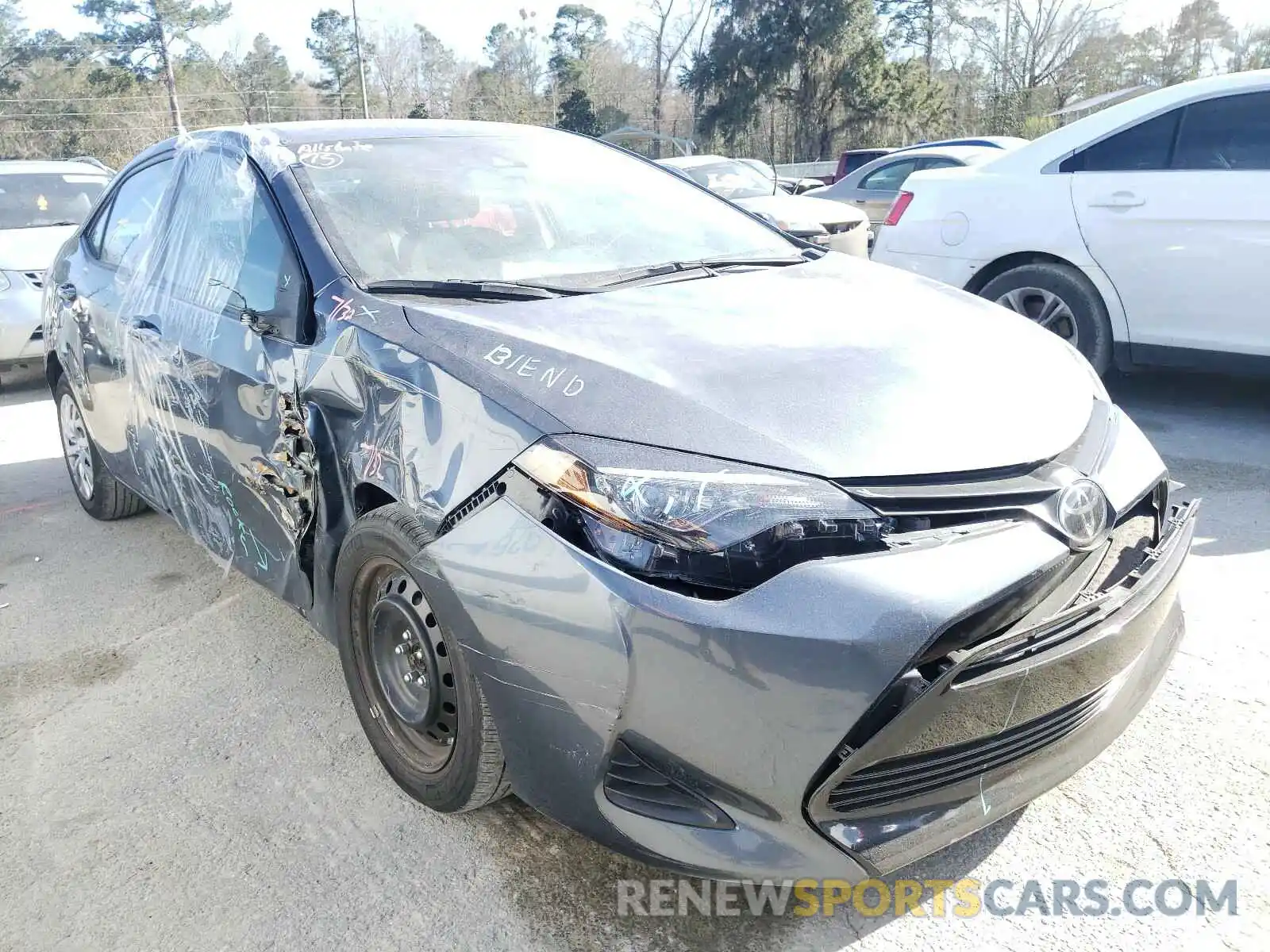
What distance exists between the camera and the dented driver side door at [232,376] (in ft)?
8.55

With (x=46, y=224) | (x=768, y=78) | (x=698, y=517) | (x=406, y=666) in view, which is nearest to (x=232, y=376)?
(x=406, y=666)

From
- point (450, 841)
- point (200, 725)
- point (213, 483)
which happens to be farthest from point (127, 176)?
point (450, 841)

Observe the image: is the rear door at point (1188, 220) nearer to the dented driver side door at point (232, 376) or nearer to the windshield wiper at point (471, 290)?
the windshield wiper at point (471, 290)

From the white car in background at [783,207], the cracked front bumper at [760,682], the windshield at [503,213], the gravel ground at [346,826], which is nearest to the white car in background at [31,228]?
the gravel ground at [346,826]

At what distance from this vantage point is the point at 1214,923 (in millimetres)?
1981

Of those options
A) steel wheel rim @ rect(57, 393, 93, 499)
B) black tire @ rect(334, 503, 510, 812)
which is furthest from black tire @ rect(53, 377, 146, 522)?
black tire @ rect(334, 503, 510, 812)

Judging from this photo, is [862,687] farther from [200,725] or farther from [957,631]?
[200,725]

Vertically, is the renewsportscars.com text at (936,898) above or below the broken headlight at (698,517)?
below

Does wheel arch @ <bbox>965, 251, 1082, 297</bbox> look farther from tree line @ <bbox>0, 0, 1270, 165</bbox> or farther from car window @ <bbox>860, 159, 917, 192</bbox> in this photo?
tree line @ <bbox>0, 0, 1270, 165</bbox>

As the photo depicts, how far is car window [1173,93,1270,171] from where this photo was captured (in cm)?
461

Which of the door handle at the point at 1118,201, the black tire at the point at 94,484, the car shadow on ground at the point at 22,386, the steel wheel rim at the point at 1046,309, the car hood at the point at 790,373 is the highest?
the door handle at the point at 1118,201

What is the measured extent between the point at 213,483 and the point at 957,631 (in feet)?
7.51

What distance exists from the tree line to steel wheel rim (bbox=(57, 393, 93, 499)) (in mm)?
29239

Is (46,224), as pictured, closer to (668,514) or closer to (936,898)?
(668,514)
